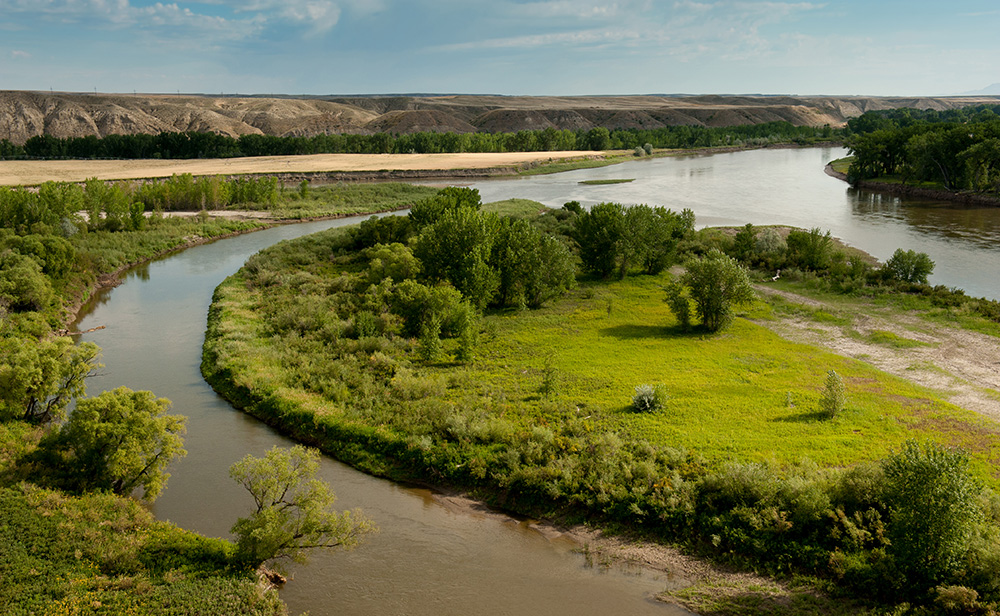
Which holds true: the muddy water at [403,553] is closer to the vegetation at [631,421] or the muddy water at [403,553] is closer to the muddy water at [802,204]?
the vegetation at [631,421]

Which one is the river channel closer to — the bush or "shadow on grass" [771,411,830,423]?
the bush

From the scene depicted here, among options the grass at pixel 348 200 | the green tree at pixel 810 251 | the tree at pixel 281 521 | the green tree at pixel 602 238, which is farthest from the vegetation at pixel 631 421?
the grass at pixel 348 200

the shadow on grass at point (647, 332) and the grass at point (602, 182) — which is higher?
the grass at point (602, 182)

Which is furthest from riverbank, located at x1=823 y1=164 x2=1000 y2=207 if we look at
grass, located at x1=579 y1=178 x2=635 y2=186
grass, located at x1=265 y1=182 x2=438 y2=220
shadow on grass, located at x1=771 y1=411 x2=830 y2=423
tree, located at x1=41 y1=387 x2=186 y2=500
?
tree, located at x1=41 y1=387 x2=186 y2=500

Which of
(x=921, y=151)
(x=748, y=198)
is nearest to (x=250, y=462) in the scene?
(x=748, y=198)

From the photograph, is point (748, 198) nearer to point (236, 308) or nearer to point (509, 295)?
point (509, 295)

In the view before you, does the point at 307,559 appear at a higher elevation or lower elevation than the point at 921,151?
lower
